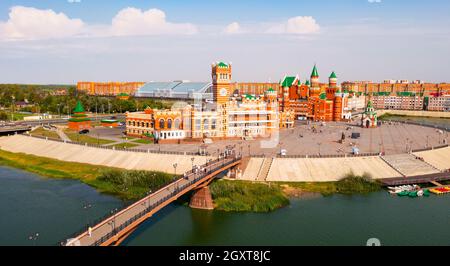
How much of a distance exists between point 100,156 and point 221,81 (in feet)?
103

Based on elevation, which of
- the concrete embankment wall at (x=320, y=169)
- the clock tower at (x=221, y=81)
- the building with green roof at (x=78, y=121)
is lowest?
the concrete embankment wall at (x=320, y=169)

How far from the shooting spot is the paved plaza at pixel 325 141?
233 ft

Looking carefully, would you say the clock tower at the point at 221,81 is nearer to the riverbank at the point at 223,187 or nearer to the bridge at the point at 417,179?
the riverbank at the point at 223,187

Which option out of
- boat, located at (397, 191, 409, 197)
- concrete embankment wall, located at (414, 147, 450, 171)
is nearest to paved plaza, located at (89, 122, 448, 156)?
concrete embankment wall, located at (414, 147, 450, 171)

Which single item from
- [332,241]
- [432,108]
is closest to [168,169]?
[332,241]

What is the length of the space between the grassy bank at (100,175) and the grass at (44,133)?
39.5 ft

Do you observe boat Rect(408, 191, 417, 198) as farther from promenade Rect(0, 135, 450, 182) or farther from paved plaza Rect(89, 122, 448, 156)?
paved plaza Rect(89, 122, 448, 156)

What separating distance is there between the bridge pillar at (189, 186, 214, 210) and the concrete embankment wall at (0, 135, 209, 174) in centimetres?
1259

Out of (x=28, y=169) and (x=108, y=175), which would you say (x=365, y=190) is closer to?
(x=108, y=175)

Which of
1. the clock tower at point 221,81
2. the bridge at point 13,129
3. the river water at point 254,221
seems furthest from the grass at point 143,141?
the bridge at point 13,129

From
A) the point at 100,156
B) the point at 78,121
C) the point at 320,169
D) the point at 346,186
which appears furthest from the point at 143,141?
the point at 346,186
